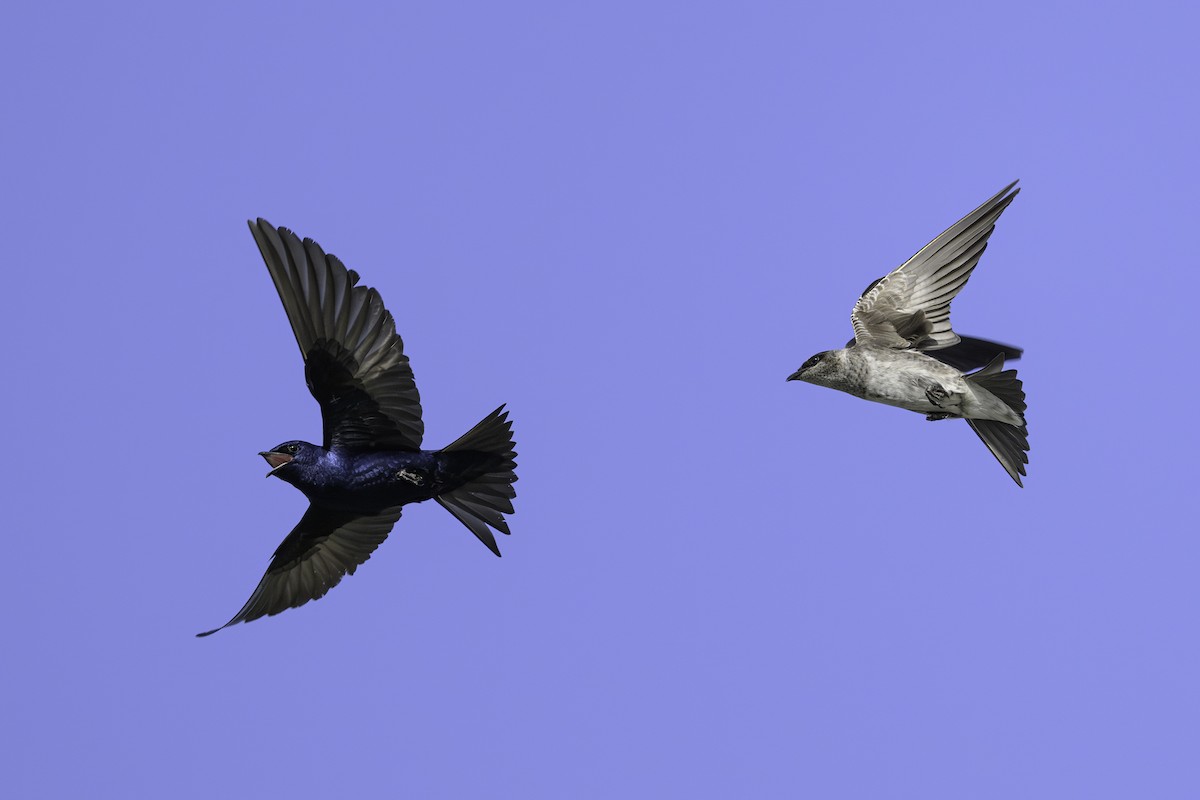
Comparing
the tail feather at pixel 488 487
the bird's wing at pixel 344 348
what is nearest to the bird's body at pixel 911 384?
the tail feather at pixel 488 487

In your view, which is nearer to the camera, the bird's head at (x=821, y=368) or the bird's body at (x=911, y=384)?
the bird's body at (x=911, y=384)

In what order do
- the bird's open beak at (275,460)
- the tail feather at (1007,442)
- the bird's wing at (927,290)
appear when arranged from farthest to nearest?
the bird's wing at (927,290) → the tail feather at (1007,442) → the bird's open beak at (275,460)

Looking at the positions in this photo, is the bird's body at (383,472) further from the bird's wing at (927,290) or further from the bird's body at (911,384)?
the bird's wing at (927,290)

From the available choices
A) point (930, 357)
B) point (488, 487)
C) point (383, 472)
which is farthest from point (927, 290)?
point (383, 472)

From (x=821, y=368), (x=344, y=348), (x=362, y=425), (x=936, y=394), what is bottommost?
(x=936, y=394)

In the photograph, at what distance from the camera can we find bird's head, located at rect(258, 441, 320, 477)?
27.0ft

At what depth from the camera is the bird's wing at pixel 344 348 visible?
26.3ft

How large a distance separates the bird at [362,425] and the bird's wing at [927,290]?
274cm

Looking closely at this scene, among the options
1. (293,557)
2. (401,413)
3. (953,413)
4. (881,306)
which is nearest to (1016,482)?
(953,413)

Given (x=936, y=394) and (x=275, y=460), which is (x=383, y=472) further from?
(x=936, y=394)

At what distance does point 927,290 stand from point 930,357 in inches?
23.7

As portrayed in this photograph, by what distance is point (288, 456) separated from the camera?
826cm

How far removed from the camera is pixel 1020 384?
904cm

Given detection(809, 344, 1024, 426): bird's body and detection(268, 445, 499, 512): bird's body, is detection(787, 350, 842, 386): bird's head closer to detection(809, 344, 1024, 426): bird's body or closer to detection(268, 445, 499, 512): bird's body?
detection(809, 344, 1024, 426): bird's body
